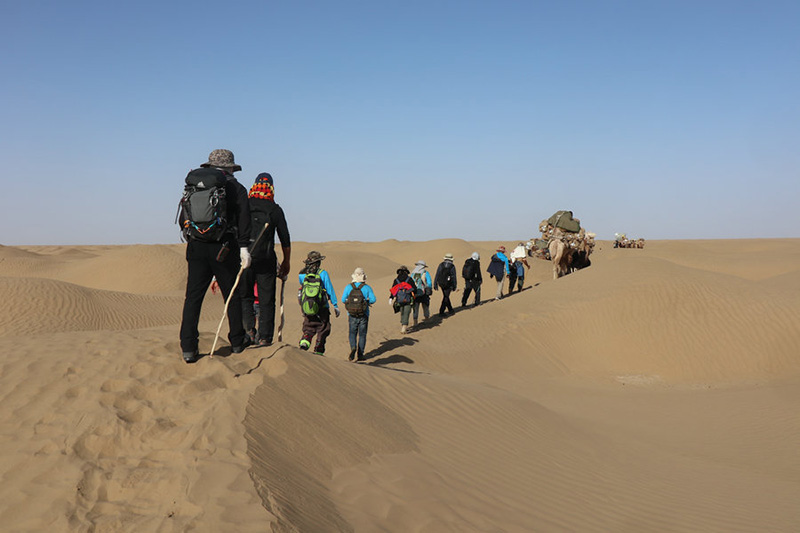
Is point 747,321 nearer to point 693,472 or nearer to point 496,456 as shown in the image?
point 693,472

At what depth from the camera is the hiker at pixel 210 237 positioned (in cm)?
511

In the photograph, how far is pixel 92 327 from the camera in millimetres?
18391

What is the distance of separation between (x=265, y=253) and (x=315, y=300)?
8.04ft

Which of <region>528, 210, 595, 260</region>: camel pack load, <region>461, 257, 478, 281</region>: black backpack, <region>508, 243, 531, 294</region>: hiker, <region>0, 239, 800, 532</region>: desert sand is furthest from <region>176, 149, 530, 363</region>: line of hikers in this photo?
<region>528, 210, 595, 260</region>: camel pack load

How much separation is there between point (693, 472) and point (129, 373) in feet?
23.0

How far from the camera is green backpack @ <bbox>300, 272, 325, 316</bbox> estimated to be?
9.02m

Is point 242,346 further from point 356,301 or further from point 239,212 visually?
point 356,301

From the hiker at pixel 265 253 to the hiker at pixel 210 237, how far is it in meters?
1.00

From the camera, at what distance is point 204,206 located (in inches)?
200

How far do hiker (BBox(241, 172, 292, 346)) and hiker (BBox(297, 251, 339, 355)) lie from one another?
205cm

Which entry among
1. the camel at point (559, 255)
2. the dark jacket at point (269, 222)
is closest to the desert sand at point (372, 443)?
the dark jacket at point (269, 222)

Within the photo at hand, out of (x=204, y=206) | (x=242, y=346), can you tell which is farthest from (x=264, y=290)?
(x=204, y=206)

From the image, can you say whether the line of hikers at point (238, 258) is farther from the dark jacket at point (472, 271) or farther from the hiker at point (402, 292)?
the dark jacket at point (472, 271)

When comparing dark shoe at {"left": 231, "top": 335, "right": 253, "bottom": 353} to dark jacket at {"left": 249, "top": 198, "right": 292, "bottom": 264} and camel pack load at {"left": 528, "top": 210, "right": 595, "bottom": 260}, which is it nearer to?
dark jacket at {"left": 249, "top": 198, "right": 292, "bottom": 264}
